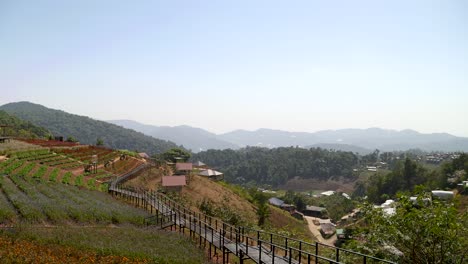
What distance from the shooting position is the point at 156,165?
172 feet

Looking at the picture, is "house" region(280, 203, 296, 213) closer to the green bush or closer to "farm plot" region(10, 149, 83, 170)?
"farm plot" region(10, 149, 83, 170)

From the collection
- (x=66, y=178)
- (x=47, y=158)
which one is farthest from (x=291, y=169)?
(x=66, y=178)

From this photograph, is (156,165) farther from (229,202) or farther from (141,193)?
(141,193)

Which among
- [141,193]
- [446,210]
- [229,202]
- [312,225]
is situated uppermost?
[446,210]

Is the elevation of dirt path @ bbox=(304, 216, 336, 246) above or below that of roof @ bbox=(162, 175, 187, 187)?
below

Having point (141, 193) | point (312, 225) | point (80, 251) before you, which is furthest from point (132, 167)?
point (312, 225)

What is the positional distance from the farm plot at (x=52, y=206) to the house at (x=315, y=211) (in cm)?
7879

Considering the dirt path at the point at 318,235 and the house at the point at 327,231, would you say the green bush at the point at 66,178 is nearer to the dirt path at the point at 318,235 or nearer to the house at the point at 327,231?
the dirt path at the point at 318,235

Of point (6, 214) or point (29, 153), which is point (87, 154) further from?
point (6, 214)

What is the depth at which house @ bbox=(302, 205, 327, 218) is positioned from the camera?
95.5 metres

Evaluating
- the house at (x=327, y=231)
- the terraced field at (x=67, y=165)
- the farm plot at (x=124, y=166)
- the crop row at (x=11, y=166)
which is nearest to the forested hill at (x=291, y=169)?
the house at (x=327, y=231)

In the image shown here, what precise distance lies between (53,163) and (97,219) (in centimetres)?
2301

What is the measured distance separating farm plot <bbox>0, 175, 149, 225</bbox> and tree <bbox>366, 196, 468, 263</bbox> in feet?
45.0

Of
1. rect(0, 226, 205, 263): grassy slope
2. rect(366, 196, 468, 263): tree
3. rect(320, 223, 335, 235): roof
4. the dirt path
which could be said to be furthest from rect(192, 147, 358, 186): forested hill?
rect(366, 196, 468, 263): tree
